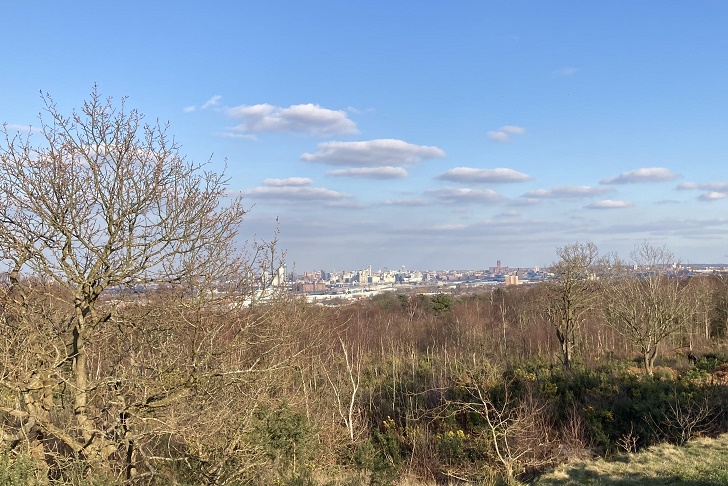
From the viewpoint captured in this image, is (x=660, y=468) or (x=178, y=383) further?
(x=660, y=468)

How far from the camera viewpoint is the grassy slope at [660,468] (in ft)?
28.2

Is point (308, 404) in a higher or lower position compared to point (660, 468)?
higher

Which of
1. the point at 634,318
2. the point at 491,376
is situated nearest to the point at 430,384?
the point at 491,376

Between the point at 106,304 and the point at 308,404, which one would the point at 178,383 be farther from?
the point at 308,404

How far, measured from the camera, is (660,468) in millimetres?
9477

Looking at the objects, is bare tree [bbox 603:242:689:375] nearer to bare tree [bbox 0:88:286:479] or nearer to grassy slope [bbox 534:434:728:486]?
grassy slope [bbox 534:434:728:486]

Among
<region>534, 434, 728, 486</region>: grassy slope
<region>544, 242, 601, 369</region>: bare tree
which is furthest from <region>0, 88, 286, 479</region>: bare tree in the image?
<region>544, 242, 601, 369</region>: bare tree

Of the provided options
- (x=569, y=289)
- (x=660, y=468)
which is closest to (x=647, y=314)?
(x=569, y=289)

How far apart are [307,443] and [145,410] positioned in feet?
13.1

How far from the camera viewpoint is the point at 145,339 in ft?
25.9

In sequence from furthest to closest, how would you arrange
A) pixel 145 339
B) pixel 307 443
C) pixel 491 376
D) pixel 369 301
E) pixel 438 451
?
pixel 369 301, pixel 491 376, pixel 438 451, pixel 307 443, pixel 145 339

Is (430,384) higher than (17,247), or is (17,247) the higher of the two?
(17,247)

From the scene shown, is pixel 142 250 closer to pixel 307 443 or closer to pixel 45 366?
pixel 45 366

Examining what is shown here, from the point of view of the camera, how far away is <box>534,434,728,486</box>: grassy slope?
8.60 meters
